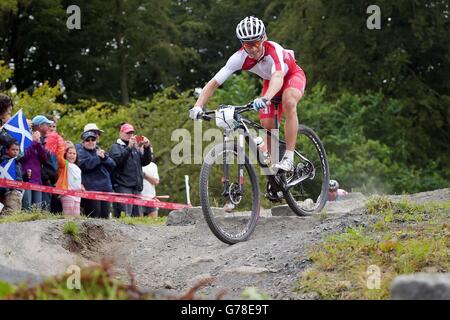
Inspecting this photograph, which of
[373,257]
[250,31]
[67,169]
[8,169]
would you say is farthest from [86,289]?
[67,169]

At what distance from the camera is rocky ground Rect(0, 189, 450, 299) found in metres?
7.29

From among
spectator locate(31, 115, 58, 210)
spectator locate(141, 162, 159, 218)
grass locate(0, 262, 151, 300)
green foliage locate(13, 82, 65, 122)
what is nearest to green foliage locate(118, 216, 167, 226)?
spectator locate(31, 115, 58, 210)

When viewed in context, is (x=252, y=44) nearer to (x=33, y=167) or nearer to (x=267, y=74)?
(x=267, y=74)

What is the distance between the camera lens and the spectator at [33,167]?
37.9 feet

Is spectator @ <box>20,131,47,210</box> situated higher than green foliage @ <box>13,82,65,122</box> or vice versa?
green foliage @ <box>13,82,65,122</box>

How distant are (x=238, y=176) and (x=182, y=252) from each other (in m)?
1.01

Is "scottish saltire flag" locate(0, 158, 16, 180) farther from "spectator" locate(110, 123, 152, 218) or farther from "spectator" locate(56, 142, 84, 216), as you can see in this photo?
"spectator" locate(110, 123, 152, 218)

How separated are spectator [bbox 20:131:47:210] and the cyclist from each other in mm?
3227

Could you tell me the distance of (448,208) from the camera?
9.01 metres

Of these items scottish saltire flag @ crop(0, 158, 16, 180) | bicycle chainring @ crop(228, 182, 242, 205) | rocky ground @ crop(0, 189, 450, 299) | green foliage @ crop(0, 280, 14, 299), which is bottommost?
rocky ground @ crop(0, 189, 450, 299)

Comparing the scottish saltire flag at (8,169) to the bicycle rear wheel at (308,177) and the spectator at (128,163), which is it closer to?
the spectator at (128,163)

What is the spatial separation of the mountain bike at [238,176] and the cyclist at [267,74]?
→ 0.41ft
